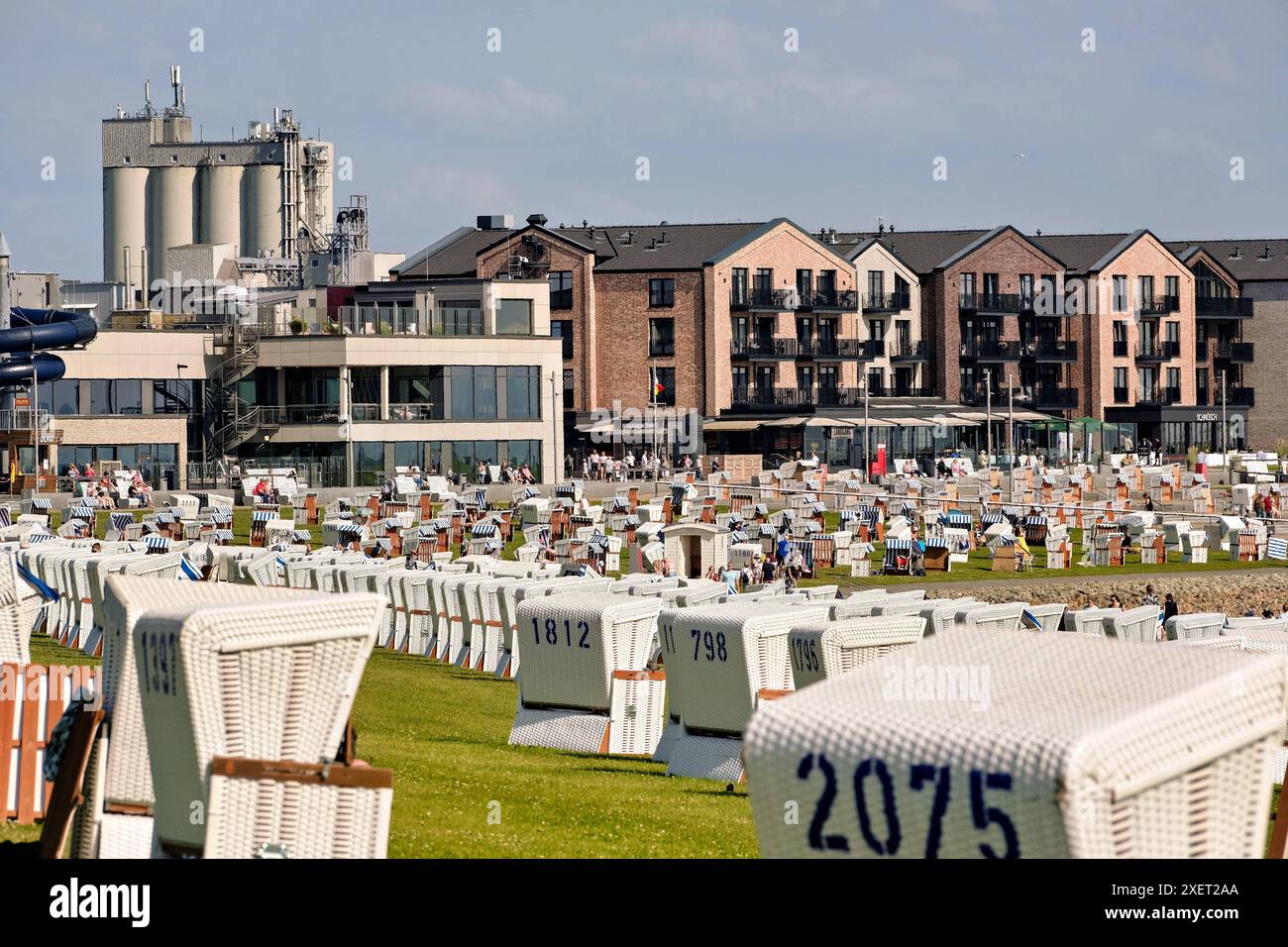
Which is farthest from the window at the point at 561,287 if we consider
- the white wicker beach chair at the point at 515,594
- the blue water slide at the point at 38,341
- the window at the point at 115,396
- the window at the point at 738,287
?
the white wicker beach chair at the point at 515,594

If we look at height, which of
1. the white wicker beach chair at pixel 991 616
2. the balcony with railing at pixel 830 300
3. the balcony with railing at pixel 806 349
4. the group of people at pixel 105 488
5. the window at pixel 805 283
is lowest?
the white wicker beach chair at pixel 991 616

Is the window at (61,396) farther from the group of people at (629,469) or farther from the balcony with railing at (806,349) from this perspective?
the balcony with railing at (806,349)

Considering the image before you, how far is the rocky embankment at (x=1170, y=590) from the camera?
138 feet

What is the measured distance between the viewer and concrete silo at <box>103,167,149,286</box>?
12356 cm

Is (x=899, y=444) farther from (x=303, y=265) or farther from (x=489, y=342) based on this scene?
(x=303, y=265)

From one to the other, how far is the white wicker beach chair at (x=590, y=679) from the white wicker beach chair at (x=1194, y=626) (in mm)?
10002

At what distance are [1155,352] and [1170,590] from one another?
54274 millimetres

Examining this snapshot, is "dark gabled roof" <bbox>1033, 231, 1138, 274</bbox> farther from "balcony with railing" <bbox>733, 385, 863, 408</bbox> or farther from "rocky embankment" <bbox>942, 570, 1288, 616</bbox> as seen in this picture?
"rocky embankment" <bbox>942, 570, 1288, 616</bbox>

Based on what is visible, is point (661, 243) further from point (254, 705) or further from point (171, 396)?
point (254, 705)

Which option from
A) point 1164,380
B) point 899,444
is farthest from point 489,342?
point 1164,380

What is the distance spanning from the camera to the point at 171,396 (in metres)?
69.1

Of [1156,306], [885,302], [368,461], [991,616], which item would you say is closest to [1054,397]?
[1156,306]
